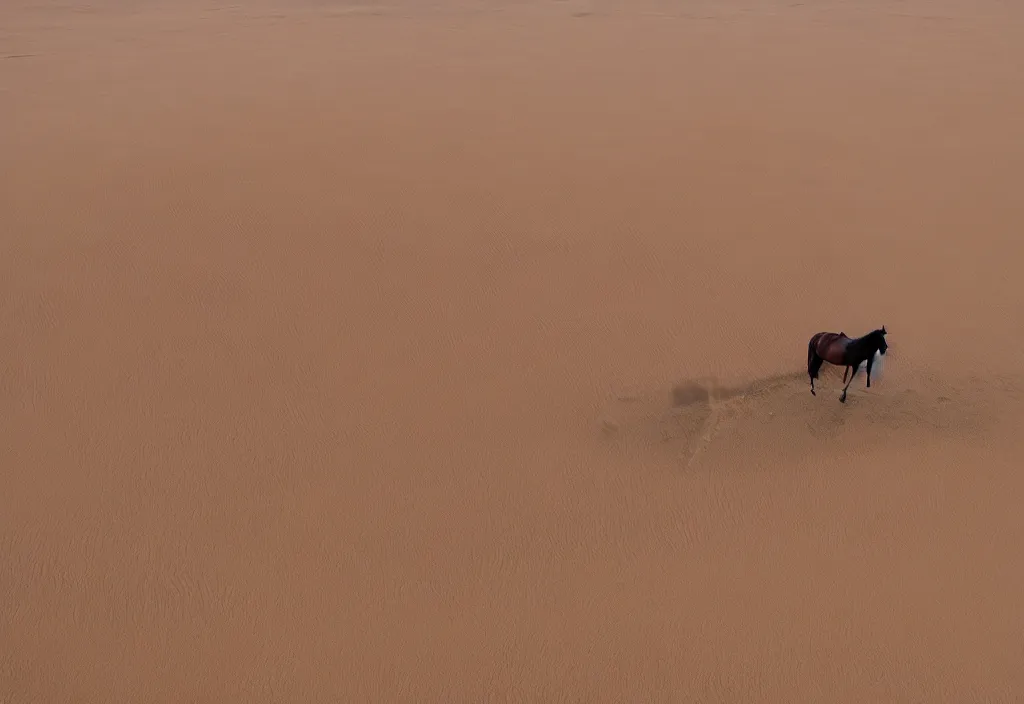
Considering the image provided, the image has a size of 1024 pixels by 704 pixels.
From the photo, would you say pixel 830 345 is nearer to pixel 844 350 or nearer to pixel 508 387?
pixel 844 350

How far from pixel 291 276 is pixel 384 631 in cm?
285

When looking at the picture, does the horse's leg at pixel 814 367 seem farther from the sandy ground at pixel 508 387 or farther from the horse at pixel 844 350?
the sandy ground at pixel 508 387

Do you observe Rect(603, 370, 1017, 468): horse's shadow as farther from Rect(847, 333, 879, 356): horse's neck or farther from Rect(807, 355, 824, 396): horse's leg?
Rect(847, 333, 879, 356): horse's neck

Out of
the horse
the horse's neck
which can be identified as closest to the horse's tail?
the horse

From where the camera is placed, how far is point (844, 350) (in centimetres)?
419

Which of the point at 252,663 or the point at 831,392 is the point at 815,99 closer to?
the point at 831,392

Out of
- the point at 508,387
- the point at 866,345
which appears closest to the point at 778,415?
the point at 866,345

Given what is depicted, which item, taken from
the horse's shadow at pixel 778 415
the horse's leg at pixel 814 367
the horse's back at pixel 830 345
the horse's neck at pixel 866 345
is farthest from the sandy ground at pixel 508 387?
the horse's neck at pixel 866 345

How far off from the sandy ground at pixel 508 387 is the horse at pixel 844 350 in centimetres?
22

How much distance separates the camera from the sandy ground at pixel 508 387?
3510 millimetres

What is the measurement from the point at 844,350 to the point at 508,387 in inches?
74.2

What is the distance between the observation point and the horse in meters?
3.99

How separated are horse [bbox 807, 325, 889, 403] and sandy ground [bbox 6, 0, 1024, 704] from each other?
0.22 m

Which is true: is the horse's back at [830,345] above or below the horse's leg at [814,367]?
above
